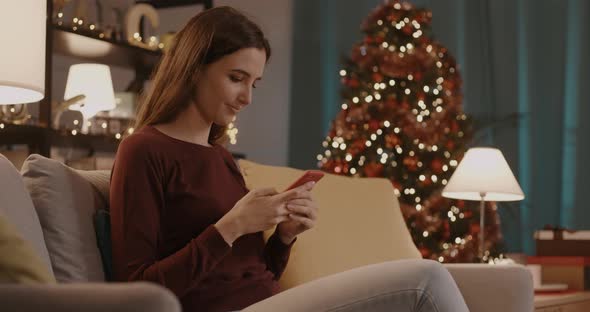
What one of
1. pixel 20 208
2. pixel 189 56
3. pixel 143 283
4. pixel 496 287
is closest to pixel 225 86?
pixel 189 56

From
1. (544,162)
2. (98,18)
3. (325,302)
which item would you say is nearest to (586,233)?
(544,162)

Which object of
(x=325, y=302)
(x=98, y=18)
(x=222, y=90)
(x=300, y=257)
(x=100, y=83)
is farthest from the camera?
(x=98, y=18)

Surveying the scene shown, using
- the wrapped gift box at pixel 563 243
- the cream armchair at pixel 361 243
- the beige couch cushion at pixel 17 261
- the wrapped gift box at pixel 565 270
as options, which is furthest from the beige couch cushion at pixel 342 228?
the wrapped gift box at pixel 563 243

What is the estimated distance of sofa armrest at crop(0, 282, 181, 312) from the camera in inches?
37.8

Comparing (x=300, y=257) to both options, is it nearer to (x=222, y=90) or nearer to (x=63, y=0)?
(x=222, y=90)

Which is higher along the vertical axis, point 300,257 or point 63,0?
point 63,0

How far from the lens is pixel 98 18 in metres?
4.72

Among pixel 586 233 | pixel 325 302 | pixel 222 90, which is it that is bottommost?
pixel 586 233

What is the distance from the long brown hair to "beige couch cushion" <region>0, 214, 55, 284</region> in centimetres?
74

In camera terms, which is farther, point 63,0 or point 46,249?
point 63,0

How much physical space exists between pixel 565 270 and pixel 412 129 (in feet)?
3.11

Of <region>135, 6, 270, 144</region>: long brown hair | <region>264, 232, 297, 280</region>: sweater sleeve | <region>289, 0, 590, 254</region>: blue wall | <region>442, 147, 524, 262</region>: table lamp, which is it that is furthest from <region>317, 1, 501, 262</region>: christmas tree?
<region>135, 6, 270, 144</region>: long brown hair

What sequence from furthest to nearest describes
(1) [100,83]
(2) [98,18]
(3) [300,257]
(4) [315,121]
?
(4) [315,121] < (2) [98,18] < (1) [100,83] < (3) [300,257]

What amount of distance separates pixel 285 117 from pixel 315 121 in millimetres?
209
